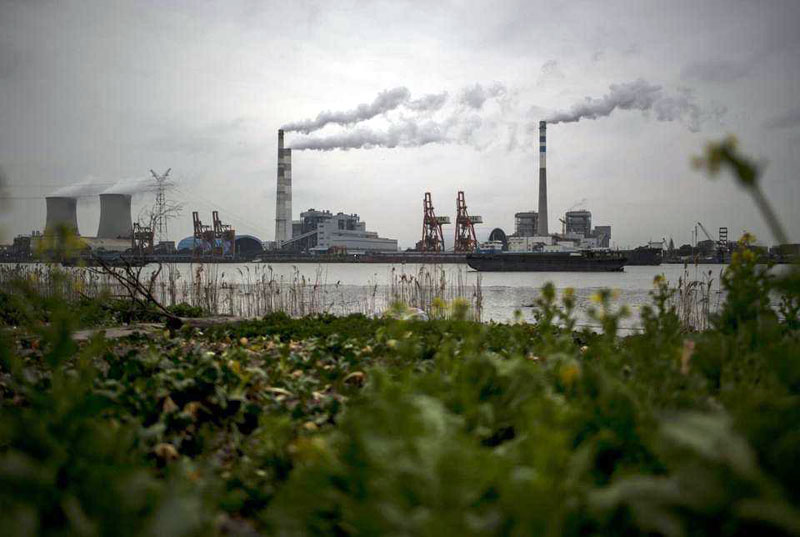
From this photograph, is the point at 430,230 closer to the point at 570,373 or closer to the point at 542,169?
the point at 542,169

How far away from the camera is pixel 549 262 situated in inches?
1626

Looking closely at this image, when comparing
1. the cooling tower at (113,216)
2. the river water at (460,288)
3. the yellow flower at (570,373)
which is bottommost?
the river water at (460,288)

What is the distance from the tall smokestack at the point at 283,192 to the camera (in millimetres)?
85000

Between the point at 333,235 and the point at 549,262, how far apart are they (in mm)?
55447

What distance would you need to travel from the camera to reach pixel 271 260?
192 ft

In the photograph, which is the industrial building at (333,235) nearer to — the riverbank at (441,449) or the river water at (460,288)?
the river water at (460,288)

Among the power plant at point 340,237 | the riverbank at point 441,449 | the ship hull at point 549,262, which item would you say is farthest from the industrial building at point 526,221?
the riverbank at point 441,449

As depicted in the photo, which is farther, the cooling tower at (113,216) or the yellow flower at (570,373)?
the cooling tower at (113,216)

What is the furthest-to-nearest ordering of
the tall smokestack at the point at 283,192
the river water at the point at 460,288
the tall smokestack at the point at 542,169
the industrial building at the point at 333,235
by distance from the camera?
the industrial building at the point at 333,235
the tall smokestack at the point at 283,192
the tall smokestack at the point at 542,169
the river water at the point at 460,288

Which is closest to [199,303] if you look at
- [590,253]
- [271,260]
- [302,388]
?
[302,388]

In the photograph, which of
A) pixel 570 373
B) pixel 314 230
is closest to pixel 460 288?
pixel 570 373

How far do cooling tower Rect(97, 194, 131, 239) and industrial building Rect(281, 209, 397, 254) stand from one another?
4002 centimetres

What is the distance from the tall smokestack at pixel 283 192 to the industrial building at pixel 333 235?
12.8ft

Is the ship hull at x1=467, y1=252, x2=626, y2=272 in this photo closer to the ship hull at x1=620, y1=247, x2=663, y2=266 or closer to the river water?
the ship hull at x1=620, y1=247, x2=663, y2=266
